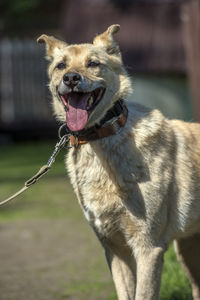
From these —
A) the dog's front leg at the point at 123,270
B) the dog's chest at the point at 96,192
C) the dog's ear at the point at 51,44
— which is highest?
the dog's ear at the point at 51,44

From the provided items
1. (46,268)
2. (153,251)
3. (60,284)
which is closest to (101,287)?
(60,284)

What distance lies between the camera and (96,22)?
16828 mm

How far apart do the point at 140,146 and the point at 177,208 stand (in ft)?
1.60

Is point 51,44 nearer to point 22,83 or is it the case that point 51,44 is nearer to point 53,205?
point 53,205

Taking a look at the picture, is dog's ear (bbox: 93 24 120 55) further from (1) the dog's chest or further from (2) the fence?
(2) the fence

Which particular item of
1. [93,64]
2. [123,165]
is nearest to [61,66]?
[93,64]

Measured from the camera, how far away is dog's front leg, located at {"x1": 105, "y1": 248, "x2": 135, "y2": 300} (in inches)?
188

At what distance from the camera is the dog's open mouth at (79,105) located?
4.45m

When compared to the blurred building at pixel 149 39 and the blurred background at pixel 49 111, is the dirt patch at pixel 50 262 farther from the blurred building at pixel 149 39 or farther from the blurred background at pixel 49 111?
the blurred building at pixel 149 39

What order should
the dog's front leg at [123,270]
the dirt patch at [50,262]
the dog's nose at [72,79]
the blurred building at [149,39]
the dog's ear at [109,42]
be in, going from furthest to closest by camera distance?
1. the blurred building at [149,39]
2. the dirt patch at [50,262]
3. the dog's ear at [109,42]
4. the dog's front leg at [123,270]
5. the dog's nose at [72,79]

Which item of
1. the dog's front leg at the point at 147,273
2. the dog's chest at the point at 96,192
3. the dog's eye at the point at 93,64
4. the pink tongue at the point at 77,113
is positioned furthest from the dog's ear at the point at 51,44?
the dog's front leg at the point at 147,273

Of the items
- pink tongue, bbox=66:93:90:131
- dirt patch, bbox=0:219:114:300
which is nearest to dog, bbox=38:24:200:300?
pink tongue, bbox=66:93:90:131

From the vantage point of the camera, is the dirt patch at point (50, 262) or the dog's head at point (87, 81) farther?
the dirt patch at point (50, 262)

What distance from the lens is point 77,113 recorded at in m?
4.46
